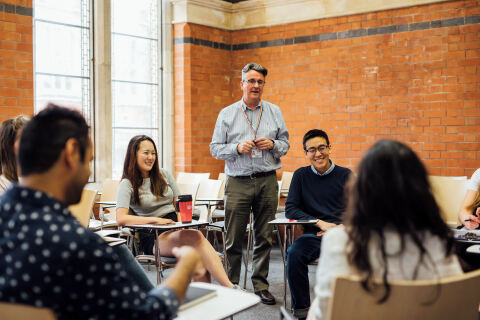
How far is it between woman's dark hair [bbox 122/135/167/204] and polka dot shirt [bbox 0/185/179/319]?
2.48 meters

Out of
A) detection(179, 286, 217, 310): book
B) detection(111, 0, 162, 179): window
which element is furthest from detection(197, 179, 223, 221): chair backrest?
detection(179, 286, 217, 310): book

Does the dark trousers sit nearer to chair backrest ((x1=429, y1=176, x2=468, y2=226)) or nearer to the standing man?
the standing man

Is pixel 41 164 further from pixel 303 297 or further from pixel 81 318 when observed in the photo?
pixel 303 297

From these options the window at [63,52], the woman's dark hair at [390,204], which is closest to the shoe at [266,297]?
the woman's dark hair at [390,204]

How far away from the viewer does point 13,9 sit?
16.8 ft

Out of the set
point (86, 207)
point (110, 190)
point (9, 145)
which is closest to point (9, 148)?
point (9, 145)

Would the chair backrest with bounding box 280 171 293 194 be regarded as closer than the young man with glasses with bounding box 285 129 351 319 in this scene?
No

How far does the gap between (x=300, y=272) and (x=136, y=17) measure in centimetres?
455

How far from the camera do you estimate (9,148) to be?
8.80ft

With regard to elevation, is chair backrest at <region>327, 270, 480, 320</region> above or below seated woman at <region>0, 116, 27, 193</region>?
below

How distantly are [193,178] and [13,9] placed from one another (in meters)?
2.61

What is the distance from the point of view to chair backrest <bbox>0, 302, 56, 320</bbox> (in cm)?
117

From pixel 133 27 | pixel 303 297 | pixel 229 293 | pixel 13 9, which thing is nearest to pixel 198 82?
pixel 133 27

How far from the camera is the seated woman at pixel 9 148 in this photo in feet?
8.67
